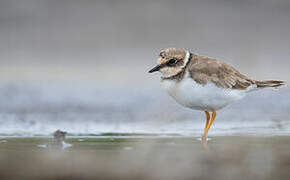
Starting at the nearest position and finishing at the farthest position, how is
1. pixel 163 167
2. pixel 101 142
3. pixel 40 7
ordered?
pixel 163 167 → pixel 101 142 → pixel 40 7

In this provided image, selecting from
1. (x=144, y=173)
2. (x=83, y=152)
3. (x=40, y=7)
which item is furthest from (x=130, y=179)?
(x=40, y=7)

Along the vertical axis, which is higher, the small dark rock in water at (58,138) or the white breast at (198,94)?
the white breast at (198,94)

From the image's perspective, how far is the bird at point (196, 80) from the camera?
591cm

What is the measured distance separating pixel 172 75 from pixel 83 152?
1.33 meters

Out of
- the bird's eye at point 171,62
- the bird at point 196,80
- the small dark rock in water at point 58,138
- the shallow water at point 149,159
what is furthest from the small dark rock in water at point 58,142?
the bird's eye at point 171,62

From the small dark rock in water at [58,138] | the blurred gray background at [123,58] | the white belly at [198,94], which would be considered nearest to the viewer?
the small dark rock in water at [58,138]

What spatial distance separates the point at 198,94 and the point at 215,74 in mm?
392

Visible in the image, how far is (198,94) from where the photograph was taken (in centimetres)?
588

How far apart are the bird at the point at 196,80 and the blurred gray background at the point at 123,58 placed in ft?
2.76

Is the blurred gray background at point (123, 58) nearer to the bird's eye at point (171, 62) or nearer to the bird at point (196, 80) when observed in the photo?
the bird at point (196, 80)

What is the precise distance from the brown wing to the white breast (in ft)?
0.20

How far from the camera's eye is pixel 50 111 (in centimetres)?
796

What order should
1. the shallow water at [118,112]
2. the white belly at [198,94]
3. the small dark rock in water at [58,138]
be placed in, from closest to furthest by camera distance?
1. the small dark rock in water at [58,138]
2. the white belly at [198,94]
3. the shallow water at [118,112]

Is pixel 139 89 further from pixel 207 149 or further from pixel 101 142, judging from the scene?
pixel 207 149
